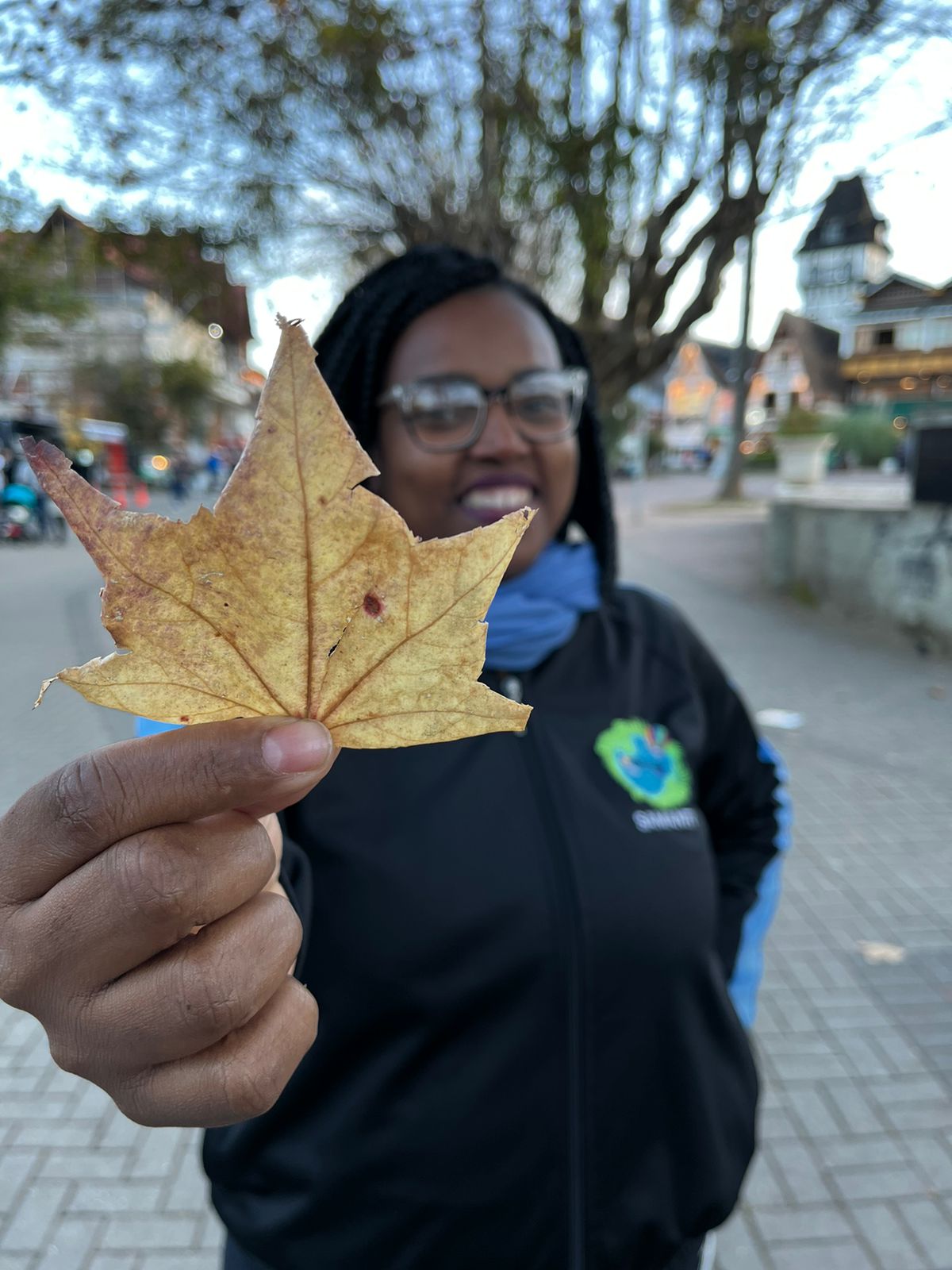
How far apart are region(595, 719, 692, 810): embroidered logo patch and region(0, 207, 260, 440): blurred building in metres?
0.99

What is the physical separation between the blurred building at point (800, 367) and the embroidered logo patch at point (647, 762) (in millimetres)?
33577

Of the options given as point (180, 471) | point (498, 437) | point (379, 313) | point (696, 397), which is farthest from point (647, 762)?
point (696, 397)

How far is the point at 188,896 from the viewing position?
673mm

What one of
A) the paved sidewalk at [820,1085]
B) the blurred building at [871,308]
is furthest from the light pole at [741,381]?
the paved sidewalk at [820,1085]

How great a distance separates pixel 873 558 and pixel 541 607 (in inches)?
311

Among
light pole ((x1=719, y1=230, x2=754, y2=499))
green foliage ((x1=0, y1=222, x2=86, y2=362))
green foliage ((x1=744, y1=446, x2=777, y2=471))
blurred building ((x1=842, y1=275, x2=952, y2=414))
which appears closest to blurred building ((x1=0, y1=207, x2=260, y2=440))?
green foliage ((x1=0, y1=222, x2=86, y2=362))

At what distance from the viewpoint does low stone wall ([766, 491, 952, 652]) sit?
7670 millimetres

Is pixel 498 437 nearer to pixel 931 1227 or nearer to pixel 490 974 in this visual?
pixel 490 974

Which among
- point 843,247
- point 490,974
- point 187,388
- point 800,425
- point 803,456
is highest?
point 187,388

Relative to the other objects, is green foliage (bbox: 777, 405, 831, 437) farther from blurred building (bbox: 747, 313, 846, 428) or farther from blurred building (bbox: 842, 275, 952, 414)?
blurred building (bbox: 747, 313, 846, 428)

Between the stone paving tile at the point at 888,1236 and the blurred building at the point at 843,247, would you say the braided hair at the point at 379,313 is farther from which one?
the blurred building at the point at 843,247

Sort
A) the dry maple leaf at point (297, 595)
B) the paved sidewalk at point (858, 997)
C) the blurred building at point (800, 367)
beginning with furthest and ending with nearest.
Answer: the blurred building at point (800, 367) → the paved sidewalk at point (858, 997) → the dry maple leaf at point (297, 595)

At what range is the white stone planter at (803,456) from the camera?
15422mm

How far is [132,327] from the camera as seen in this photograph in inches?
1027
